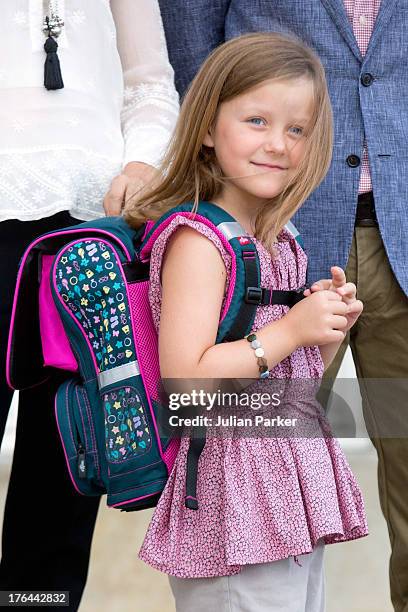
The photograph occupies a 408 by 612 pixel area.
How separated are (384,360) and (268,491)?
65cm

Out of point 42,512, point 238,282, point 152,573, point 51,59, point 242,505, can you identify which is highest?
point 51,59

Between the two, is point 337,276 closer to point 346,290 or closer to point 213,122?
point 346,290

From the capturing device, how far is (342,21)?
7.36 ft

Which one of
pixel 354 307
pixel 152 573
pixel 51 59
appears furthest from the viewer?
pixel 152 573

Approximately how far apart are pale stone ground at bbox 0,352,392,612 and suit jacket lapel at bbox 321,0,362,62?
1.83 meters

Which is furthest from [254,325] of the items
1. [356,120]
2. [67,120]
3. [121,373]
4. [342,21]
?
[342,21]

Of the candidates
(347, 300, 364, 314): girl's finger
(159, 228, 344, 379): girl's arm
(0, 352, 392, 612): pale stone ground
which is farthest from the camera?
(0, 352, 392, 612): pale stone ground

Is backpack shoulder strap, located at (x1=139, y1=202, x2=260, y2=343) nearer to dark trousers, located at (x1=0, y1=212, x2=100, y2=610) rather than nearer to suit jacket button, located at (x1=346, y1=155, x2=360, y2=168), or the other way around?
dark trousers, located at (x1=0, y1=212, x2=100, y2=610)

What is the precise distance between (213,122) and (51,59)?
340 mm

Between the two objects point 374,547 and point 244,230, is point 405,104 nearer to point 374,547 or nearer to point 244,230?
point 244,230

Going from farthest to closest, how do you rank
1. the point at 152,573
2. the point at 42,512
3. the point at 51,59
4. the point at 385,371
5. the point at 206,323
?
1. the point at 152,573
2. the point at 385,371
3. the point at 42,512
4. the point at 51,59
5. the point at 206,323

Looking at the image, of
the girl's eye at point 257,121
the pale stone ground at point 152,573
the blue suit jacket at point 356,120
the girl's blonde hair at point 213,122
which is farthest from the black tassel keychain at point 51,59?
the pale stone ground at point 152,573

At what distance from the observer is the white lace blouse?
6.55 feet

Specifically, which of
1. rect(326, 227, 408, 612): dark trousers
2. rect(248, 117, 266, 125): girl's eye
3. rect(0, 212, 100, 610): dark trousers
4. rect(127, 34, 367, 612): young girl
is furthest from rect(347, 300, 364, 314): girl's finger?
rect(0, 212, 100, 610): dark trousers
